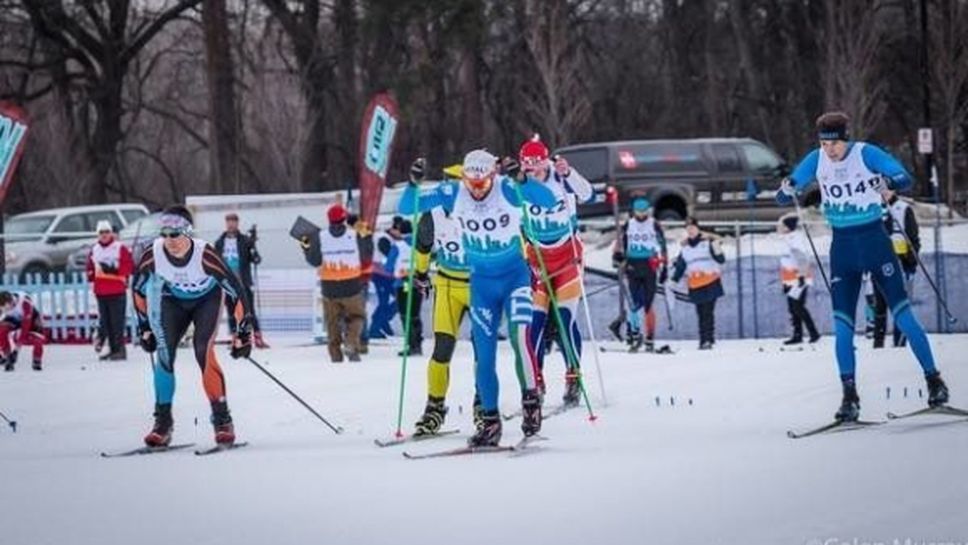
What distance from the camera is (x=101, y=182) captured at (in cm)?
4856

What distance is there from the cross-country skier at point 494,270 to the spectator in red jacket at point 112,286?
38.9ft

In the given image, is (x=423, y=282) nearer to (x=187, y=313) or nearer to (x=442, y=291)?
(x=442, y=291)

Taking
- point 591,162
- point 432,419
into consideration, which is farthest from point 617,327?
point 432,419

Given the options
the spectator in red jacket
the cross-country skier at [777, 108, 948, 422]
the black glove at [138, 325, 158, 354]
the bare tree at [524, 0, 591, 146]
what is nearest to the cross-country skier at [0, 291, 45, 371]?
the spectator in red jacket

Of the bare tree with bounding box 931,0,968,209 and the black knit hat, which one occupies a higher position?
the bare tree with bounding box 931,0,968,209

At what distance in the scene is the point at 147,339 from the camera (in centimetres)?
1320

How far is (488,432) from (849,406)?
8.27 ft

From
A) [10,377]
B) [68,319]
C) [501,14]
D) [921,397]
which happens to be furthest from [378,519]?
[501,14]

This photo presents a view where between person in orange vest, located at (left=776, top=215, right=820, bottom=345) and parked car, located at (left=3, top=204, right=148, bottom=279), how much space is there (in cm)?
1534

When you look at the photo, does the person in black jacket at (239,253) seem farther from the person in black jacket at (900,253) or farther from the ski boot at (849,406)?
the ski boot at (849,406)

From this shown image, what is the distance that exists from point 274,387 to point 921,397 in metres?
7.02

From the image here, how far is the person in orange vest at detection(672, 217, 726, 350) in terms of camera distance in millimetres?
22922

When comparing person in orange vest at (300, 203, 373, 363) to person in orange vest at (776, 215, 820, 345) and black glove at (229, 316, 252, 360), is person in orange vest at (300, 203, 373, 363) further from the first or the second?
black glove at (229, 316, 252, 360)

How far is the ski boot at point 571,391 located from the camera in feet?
48.8
